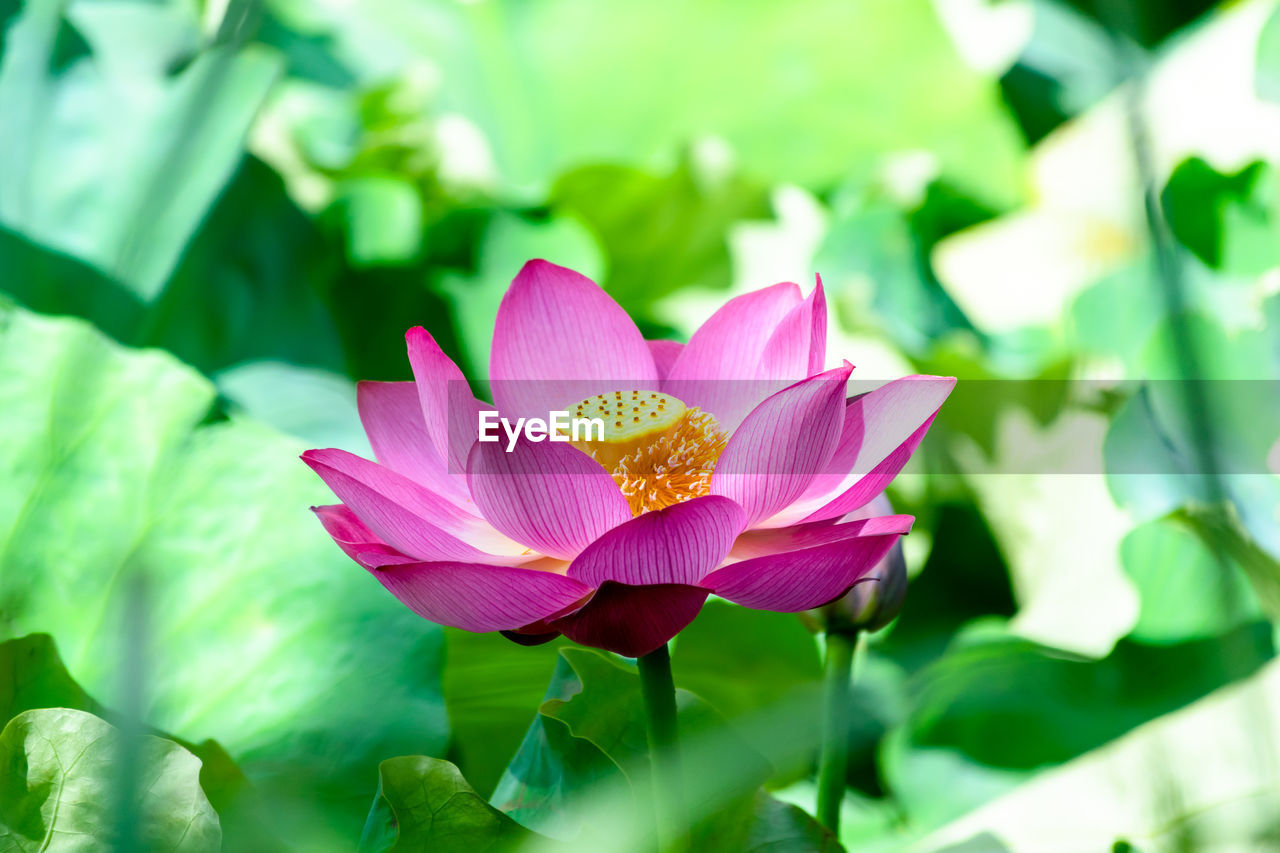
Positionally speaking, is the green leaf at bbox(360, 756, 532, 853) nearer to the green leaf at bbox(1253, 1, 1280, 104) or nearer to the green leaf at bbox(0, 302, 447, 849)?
the green leaf at bbox(0, 302, 447, 849)

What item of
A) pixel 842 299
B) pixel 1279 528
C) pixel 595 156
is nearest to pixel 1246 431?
pixel 1279 528

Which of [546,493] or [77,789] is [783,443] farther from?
[77,789]

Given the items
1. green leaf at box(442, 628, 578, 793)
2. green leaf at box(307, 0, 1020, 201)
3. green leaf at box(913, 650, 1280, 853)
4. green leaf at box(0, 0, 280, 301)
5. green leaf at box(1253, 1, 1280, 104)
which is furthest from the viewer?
green leaf at box(307, 0, 1020, 201)

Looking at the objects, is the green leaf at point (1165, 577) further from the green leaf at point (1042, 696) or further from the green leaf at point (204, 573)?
the green leaf at point (204, 573)

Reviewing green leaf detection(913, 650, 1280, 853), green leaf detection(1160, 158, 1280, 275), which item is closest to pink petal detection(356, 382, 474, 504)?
green leaf detection(913, 650, 1280, 853)

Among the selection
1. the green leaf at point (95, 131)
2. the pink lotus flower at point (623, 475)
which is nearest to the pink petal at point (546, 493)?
the pink lotus flower at point (623, 475)

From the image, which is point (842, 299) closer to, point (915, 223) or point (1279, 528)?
point (915, 223)
